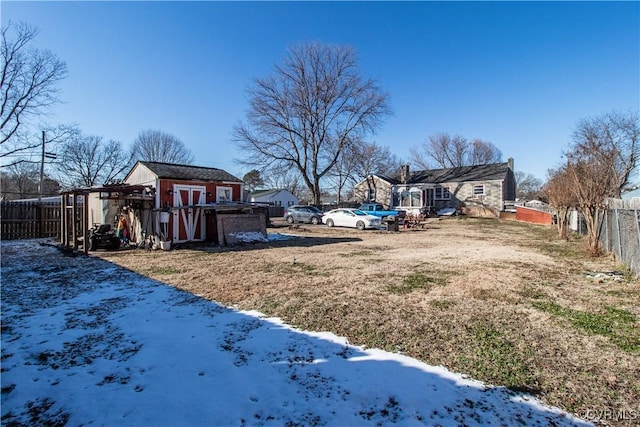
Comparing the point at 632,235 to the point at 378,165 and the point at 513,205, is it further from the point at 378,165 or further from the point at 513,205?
the point at 378,165

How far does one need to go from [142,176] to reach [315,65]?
24.2 metres

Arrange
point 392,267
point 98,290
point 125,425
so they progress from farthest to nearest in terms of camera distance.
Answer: point 392,267 → point 98,290 → point 125,425

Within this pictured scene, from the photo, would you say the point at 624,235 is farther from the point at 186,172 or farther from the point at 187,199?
the point at 186,172

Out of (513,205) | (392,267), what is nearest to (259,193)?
(513,205)

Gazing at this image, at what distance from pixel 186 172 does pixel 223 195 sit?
A: 1.75 meters

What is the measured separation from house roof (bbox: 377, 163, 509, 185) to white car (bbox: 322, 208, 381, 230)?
581 inches

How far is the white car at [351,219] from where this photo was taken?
19.8m

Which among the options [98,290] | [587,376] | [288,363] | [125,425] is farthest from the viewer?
[98,290]

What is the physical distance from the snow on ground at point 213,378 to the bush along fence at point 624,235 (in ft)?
21.6

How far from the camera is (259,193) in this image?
167ft

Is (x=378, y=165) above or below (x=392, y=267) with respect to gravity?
above

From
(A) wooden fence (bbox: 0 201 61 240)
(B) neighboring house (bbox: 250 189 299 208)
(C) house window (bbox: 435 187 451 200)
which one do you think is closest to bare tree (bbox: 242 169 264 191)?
(B) neighboring house (bbox: 250 189 299 208)

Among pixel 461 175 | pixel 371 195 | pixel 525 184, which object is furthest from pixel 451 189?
pixel 525 184

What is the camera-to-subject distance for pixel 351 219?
68.4ft
